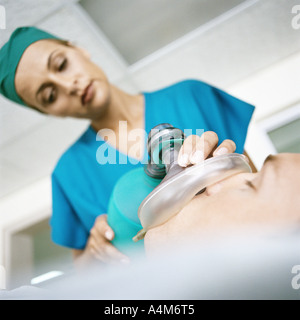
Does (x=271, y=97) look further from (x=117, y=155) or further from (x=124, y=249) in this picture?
(x=124, y=249)

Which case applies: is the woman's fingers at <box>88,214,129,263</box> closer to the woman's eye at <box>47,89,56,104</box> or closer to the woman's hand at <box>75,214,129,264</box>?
the woman's hand at <box>75,214,129,264</box>

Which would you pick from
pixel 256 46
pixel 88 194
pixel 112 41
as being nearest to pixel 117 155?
pixel 88 194

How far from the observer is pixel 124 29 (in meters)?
0.74

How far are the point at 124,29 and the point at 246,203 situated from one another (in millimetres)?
678

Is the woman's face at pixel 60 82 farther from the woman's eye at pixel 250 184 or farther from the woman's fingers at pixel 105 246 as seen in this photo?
the woman's eye at pixel 250 184

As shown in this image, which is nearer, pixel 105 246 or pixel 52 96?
pixel 105 246

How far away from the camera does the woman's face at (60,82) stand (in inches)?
20.4

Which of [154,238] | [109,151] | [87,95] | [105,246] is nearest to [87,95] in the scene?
[87,95]

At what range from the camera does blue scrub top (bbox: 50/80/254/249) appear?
45 centimetres

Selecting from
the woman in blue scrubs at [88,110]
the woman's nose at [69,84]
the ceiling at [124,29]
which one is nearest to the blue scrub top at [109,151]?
the woman in blue scrubs at [88,110]

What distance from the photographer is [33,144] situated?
108 centimetres

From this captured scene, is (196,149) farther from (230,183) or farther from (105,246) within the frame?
(105,246)

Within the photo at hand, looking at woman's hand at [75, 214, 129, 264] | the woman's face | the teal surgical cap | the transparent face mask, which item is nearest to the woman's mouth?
the woman's face

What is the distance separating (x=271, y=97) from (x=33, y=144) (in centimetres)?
86
